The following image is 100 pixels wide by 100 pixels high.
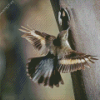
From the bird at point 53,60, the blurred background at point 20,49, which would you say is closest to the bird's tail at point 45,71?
the bird at point 53,60

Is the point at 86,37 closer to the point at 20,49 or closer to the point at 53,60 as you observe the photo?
the point at 53,60

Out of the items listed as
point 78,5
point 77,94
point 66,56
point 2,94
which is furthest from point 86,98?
point 2,94

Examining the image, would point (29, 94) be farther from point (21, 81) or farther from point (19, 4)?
point (19, 4)

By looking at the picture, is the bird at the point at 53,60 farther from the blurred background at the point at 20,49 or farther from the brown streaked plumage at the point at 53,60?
the blurred background at the point at 20,49

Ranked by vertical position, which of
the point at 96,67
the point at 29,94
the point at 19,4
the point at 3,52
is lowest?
the point at 29,94

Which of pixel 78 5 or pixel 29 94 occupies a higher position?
pixel 78 5

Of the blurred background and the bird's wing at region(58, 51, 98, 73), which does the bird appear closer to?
the bird's wing at region(58, 51, 98, 73)

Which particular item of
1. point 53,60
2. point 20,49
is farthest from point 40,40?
point 20,49
